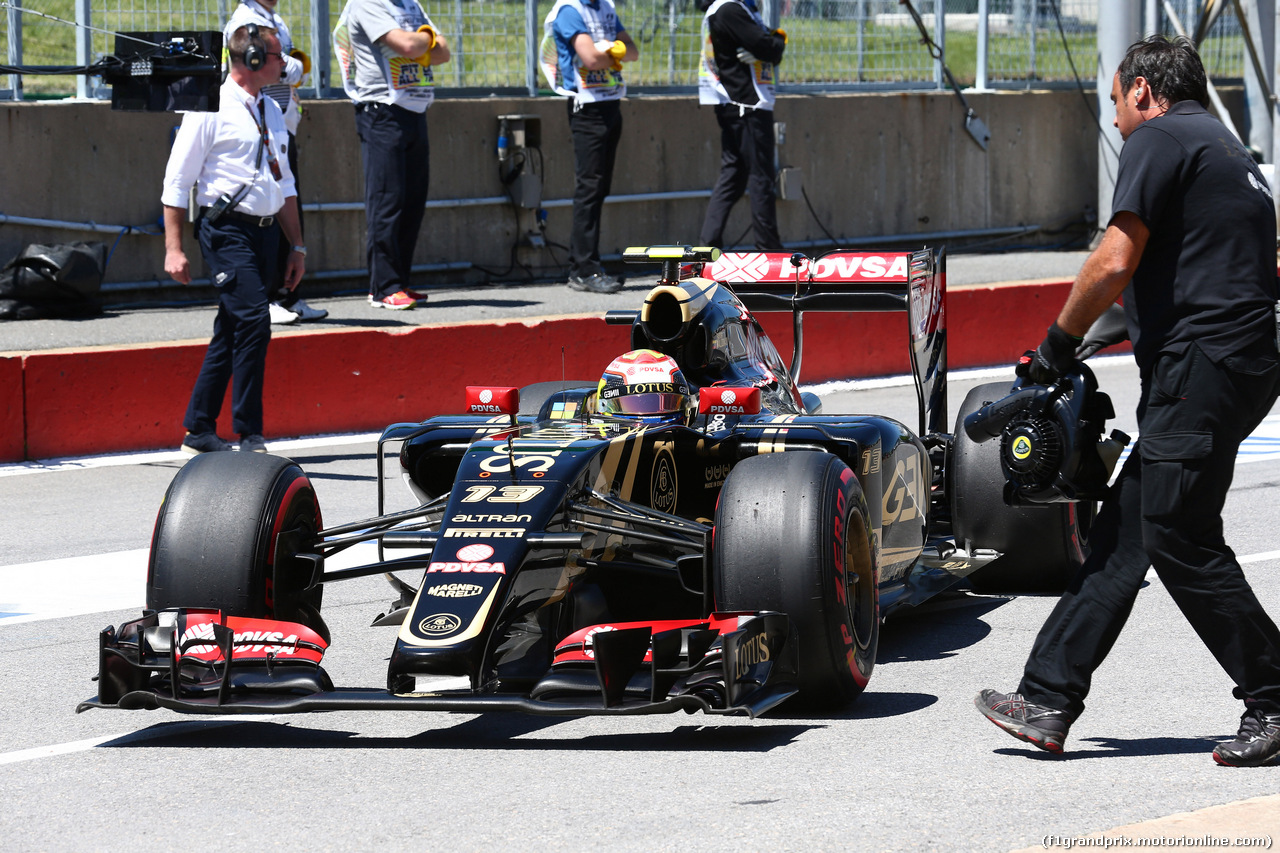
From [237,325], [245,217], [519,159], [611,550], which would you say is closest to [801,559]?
[611,550]

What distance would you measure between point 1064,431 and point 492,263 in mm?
10397

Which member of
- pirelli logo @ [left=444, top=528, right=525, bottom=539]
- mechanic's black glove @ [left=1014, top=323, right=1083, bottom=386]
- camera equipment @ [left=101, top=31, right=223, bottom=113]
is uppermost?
camera equipment @ [left=101, top=31, right=223, bottom=113]

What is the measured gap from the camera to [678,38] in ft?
53.7

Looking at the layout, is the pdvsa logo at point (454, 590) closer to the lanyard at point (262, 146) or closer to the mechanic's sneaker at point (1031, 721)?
the mechanic's sneaker at point (1031, 721)

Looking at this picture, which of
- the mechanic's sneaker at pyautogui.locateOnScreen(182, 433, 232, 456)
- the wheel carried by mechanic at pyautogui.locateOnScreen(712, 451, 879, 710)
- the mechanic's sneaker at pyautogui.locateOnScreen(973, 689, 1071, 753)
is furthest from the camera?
the mechanic's sneaker at pyautogui.locateOnScreen(182, 433, 232, 456)

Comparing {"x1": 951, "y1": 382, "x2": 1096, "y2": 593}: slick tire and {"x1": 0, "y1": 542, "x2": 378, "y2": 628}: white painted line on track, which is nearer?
{"x1": 0, "y1": 542, "x2": 378, "y2": 628}: white painted line on track

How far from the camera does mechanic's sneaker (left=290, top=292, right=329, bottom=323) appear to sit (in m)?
12.5

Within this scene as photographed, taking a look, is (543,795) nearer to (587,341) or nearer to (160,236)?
(587,341)

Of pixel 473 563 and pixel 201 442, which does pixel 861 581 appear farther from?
pixel 201 442

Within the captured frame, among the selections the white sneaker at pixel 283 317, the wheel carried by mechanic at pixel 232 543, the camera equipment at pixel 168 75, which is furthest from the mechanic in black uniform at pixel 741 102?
the wheel carried by mechanic at pixel 232 543

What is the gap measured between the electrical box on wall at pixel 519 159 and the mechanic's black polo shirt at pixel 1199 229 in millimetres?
10274

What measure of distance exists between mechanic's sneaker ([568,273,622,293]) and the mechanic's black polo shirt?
9.47m

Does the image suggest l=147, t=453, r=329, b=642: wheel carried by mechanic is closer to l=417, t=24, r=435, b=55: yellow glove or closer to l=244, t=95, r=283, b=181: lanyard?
l=244, t=95, r=283, b=181: lanyard

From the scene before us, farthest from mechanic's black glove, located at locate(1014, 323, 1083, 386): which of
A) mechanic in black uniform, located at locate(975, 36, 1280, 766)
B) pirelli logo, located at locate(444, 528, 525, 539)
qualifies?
pirelli logo, located at locate(444, 528, 525, 539)
